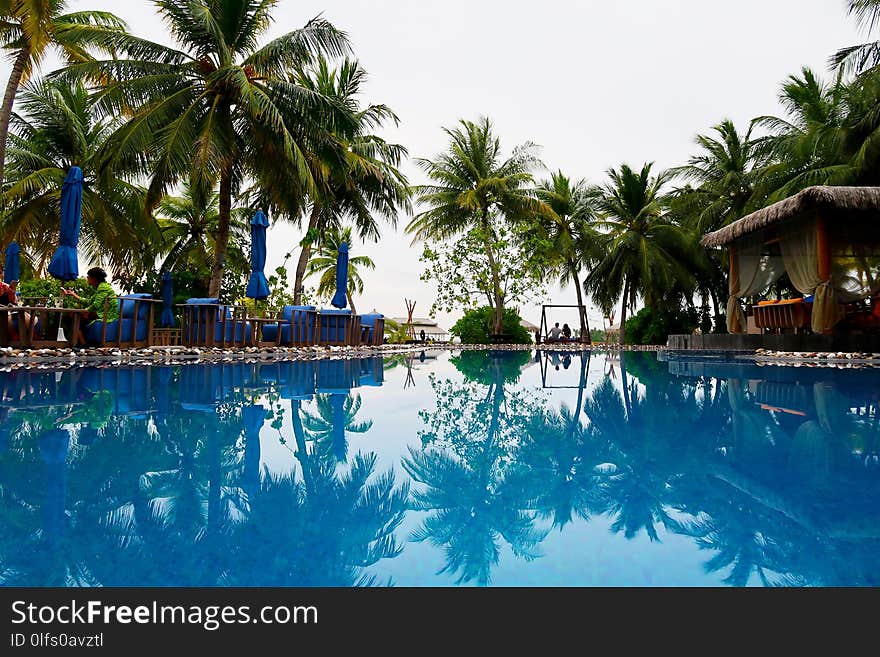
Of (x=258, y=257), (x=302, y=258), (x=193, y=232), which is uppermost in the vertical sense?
(x=193, y=232)

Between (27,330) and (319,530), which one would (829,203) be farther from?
(27,330)

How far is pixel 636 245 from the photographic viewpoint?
2117 centimetres

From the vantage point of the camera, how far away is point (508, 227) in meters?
21.6

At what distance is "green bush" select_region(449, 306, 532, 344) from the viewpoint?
22.5 metres

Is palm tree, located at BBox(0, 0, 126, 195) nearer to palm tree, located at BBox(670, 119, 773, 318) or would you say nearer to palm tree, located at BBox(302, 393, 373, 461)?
palm tree, located at BBox(302, 393, 373, 461)

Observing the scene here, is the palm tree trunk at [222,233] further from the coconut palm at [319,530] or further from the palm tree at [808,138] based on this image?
the palm tree at [808,138]

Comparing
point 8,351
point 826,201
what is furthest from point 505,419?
point 826,201

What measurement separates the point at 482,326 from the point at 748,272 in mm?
10985

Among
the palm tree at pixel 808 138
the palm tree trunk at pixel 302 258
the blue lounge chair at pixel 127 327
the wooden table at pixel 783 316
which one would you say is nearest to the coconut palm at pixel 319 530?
the blue lounge chair at pixel 127 327

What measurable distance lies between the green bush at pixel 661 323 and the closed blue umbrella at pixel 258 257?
15067mm

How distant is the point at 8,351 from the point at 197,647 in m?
8.77

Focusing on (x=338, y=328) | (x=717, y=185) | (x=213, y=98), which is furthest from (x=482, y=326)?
(x=213, y=98)

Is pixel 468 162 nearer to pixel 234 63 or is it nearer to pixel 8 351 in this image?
pixel 234 63

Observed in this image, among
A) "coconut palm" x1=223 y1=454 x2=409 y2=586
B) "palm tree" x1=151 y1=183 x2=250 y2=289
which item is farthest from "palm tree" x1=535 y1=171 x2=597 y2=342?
"coconut palm" x1=223 y1=454 x2=409 y2=586
